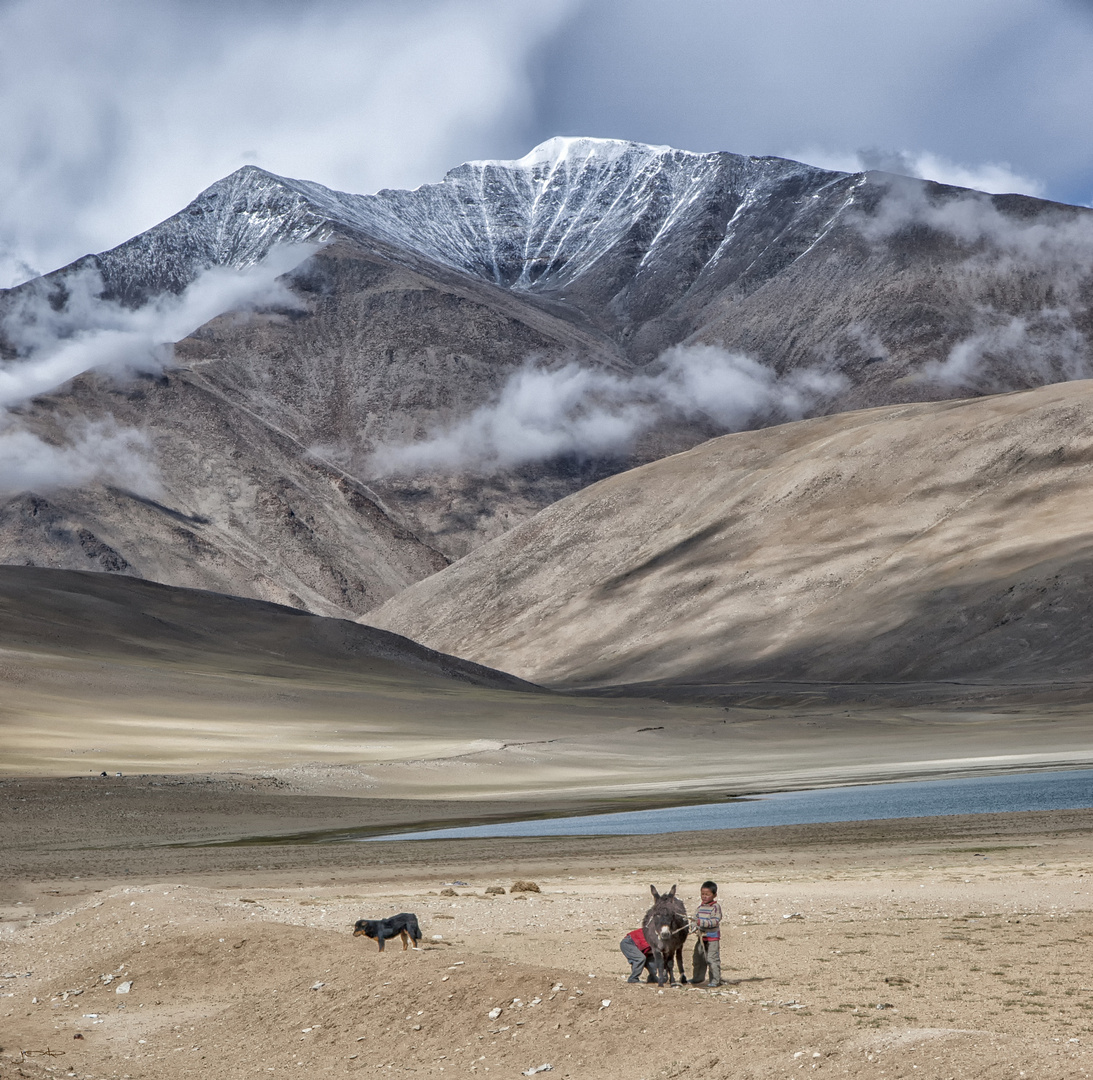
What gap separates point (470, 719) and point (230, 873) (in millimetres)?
59271

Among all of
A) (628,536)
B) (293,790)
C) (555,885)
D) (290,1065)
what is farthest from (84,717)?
(628,536)

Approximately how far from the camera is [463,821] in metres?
45.6

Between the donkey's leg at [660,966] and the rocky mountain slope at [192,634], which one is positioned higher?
the rocky mountain slope at [192,634]

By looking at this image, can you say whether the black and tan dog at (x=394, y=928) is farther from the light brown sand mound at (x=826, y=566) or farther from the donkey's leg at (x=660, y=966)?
the light brown sand mound at (x=826, y=566)

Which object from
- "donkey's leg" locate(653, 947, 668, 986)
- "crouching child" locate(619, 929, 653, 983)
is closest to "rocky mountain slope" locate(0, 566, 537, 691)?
"crouching child" locate(619, 929, 653, 983)

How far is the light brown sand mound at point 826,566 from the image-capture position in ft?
422

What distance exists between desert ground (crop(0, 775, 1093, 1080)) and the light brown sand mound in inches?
3656

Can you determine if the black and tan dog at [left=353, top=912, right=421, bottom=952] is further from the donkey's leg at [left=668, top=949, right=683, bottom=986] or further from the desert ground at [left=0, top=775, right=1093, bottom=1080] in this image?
the donkey's leg at [left=668, top=949, right=683, bottom=986]

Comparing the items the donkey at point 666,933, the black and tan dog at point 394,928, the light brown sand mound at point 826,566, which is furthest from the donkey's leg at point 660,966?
the light brown sand mound at point 826,566

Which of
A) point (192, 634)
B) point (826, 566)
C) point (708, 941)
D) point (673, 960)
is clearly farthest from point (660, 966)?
point (826, 566)

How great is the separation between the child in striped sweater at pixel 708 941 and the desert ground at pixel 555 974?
0.44m

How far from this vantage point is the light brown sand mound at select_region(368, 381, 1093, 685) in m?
129

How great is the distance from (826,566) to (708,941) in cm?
14094

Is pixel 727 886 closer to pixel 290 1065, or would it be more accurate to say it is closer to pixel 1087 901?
pixel 1087 901
